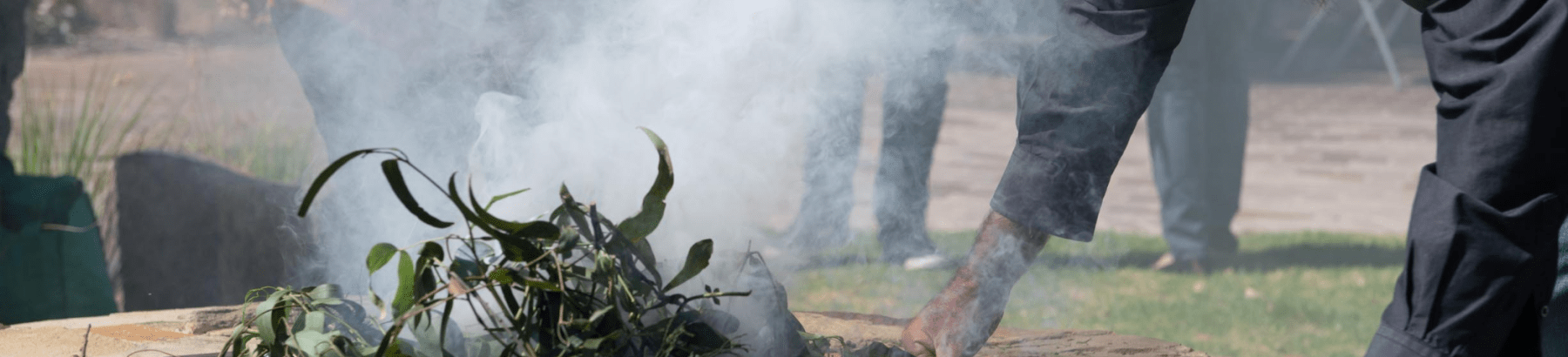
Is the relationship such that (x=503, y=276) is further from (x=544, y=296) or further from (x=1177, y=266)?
(x=1177, y=266)

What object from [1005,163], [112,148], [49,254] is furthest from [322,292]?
[1005,163]

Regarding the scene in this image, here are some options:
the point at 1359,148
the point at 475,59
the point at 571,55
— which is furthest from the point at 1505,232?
the point at 1359,148

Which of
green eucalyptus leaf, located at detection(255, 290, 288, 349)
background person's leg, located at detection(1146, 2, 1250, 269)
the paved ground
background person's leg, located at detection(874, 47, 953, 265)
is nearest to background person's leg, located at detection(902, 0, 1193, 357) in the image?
green eucalyptus leaf, located at detection(255, 290, 288, 349)

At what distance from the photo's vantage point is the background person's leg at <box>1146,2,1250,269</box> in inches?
168

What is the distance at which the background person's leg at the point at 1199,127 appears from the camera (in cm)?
428

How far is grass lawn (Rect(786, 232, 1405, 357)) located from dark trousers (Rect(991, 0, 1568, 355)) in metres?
1.33

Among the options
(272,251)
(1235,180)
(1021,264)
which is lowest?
(1235,180)

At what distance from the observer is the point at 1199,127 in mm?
4309

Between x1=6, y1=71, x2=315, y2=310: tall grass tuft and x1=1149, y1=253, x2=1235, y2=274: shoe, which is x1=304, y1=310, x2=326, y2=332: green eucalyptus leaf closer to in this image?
x1=6, y1=71, x2=315, y2=310: tall grass tuft

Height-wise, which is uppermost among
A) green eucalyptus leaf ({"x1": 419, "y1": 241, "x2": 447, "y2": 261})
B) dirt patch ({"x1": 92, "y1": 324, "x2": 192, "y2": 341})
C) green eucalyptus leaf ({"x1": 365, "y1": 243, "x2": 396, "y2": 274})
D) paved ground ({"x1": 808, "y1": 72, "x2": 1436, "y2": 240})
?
green eucalyptus leaf ({"x1": 419, "y1": 241, "x2": 447, "y2": 261})

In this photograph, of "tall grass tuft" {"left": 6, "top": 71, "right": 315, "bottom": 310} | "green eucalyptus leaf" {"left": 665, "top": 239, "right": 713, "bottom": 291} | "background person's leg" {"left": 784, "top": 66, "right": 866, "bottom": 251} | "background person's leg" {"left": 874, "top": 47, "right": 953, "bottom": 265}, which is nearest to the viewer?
"green eucalyptus leaf" {"left": 665, "top": 239, "right": 713, "bottom": 291}

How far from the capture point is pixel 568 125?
5.84ft

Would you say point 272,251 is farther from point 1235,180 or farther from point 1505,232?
point 1235,180

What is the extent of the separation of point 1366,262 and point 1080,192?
3345 millimetres
